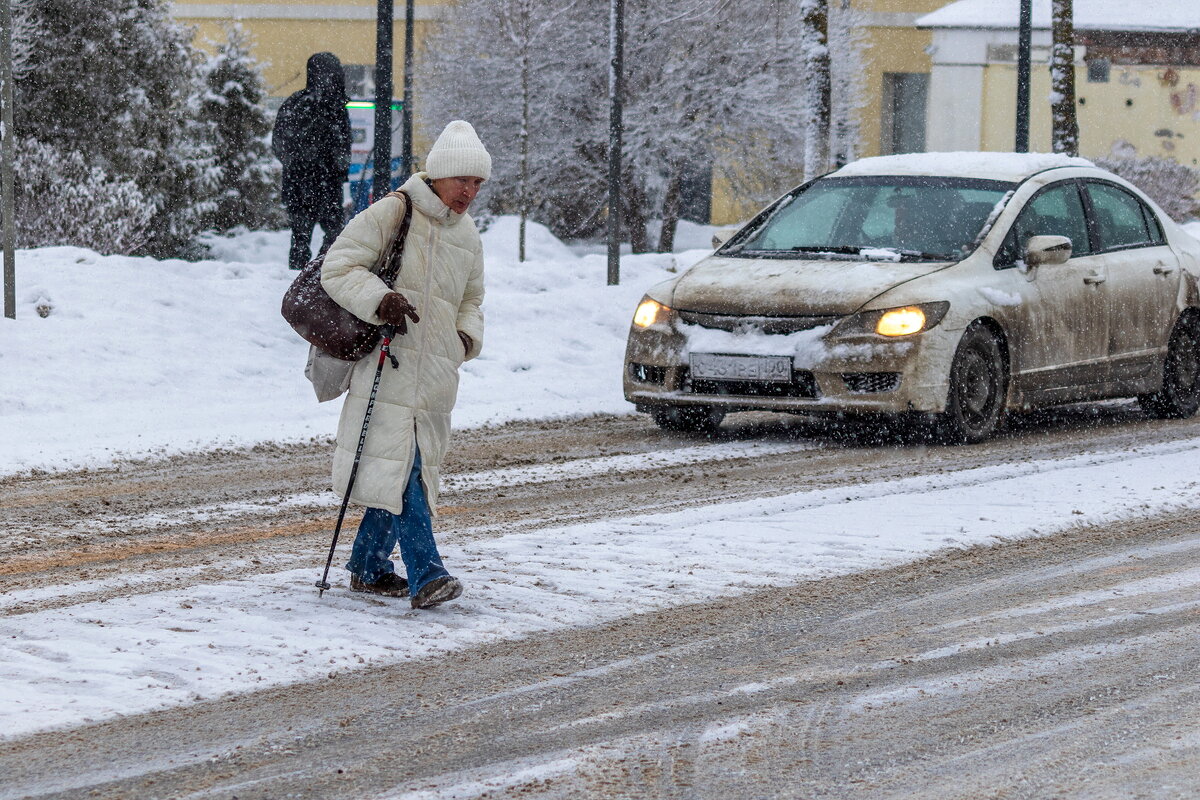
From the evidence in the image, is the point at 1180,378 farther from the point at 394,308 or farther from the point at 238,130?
the point at 238,130

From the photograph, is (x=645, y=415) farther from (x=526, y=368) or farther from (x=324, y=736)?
(x=324, y=736)

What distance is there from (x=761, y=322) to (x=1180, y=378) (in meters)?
3.30

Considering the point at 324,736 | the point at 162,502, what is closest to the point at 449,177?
the point at 324,736

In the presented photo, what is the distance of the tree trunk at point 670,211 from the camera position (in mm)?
31828

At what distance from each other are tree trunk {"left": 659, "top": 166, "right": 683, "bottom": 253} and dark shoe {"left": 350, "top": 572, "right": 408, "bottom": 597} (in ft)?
84.3

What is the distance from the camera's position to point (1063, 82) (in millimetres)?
22016

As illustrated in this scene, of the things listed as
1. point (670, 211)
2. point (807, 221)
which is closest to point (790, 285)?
point (807, 221)

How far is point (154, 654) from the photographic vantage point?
5.20 metres

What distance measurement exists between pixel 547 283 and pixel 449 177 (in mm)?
11549

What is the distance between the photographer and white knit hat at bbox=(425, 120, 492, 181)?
573cm

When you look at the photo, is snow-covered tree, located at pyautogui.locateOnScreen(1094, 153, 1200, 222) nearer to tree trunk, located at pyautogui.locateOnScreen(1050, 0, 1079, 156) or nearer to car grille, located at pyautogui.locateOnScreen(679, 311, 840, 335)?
tree trunk, located at pyautogui.locateOnScreen(1050, 0, 1079, 156)

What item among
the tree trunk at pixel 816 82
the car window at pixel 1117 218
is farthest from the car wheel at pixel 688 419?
the tree trunk at pixel 816 82

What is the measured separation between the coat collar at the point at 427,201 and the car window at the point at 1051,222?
5.35 m

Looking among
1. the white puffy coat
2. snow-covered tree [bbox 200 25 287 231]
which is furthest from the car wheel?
snow-covered tree [bbox 200 25 287 231]
